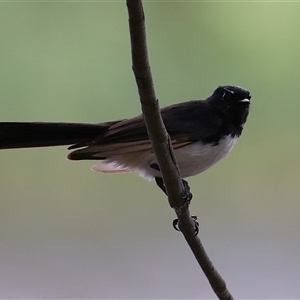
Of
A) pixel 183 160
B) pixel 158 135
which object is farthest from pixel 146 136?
pixel 158 135

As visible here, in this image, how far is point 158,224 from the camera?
1.50 meters

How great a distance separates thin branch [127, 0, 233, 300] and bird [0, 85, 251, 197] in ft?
0.62

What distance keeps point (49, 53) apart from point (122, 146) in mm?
533

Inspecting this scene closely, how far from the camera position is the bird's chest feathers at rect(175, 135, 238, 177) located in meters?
1.08

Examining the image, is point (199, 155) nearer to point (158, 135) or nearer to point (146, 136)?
point (146, 136)

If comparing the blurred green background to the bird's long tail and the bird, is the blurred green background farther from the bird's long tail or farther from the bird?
the bird's long tail

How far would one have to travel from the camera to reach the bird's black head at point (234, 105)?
1172mm

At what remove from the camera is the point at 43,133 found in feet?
3.24

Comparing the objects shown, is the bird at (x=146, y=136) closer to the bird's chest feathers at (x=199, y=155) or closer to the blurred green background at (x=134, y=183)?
the bird's chest feathers at (x=199, y=155)

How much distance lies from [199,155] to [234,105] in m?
0.17

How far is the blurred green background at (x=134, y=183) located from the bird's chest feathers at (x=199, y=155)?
1.03ft

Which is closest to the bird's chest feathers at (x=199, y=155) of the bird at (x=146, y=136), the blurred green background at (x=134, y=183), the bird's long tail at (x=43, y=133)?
the bird at (x=146, y=136)

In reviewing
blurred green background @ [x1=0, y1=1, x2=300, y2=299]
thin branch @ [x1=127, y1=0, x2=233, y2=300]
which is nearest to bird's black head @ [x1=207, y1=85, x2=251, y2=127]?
blurred green background @ [x1=0, y1=1, x2=300, y2=299]

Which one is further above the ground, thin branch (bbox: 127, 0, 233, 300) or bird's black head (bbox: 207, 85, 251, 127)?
bird's black head (bbox: 207, 85, 251, 127)
